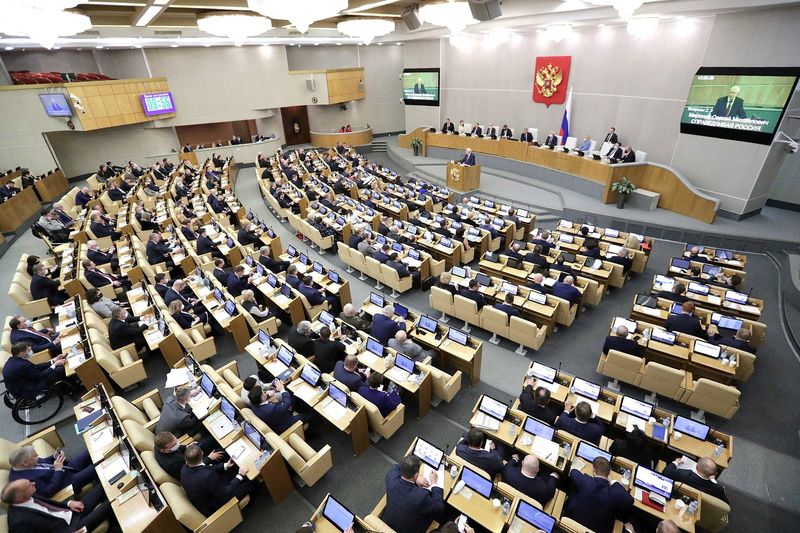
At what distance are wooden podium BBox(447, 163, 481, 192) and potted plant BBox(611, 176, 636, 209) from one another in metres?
4.63

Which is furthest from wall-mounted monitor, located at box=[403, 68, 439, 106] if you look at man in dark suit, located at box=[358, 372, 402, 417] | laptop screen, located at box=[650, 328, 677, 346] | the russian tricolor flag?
man in dark suit, located at box=[358, 372, 402, 417]

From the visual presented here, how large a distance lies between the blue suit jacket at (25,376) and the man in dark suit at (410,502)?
5.63 m

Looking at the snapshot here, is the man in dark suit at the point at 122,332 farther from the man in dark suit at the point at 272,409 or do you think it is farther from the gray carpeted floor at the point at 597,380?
the man in dark suit at the point at 272,409

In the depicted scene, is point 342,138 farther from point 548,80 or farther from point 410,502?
point 410,502

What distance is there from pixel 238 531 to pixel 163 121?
2017 centimetres

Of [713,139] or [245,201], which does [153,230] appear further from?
[713,139]

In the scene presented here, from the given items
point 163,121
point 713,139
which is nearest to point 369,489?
point 713,139

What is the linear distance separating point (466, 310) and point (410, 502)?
4.13 metres

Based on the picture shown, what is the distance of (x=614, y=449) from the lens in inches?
185

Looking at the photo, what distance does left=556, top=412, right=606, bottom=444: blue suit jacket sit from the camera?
15.6 ft

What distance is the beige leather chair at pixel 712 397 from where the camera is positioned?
17.4ft

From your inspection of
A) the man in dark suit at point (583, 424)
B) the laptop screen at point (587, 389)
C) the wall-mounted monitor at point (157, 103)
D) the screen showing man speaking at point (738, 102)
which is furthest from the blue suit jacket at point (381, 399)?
the wall-mounted monitor at point (157, 103)

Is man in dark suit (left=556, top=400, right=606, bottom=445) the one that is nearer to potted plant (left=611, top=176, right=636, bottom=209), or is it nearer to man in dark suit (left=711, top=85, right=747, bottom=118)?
potted plant (left=611, top=176, right=636, bottom=209)

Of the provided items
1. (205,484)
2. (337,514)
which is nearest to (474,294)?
(337,514)
